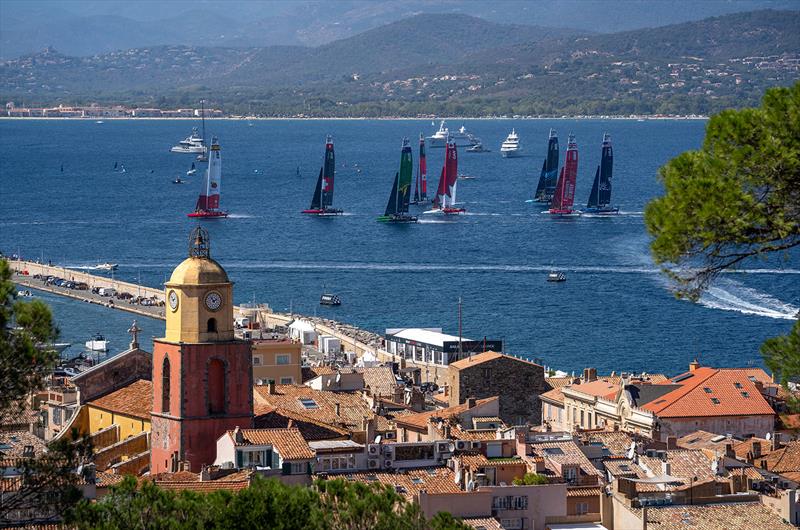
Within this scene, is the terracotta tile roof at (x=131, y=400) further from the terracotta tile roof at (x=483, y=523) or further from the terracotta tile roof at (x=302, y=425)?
the terracotta tile roof at (x=483, y=523)

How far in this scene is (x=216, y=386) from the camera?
30469 mm

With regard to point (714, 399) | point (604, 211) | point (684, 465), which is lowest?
point (604, 211)

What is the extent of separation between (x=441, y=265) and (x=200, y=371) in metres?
69.2

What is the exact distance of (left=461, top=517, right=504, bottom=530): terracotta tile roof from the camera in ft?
87.0

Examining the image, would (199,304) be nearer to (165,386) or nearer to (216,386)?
(216,386)

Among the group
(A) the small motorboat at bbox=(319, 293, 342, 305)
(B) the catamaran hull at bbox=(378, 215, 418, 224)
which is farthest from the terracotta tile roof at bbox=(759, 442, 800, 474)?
(B) the catamaran hull at bbox=(378, 215, 418, 224)

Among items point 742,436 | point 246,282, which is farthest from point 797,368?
point 246,282

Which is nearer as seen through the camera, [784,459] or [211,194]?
[784,459]

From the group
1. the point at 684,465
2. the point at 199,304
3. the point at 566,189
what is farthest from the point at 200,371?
the point at 566,189

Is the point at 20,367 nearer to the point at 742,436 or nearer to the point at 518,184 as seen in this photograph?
the point at 742,436

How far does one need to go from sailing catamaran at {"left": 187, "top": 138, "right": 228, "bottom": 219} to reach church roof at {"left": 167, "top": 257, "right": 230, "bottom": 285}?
97.5 metres

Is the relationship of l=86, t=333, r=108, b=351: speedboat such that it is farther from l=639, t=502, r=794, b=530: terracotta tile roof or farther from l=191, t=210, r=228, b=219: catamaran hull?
l=191, t=210, r=228, b=219: catamaran hull

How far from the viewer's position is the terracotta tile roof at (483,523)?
26.5 m

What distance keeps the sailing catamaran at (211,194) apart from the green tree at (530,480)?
100016 mm
